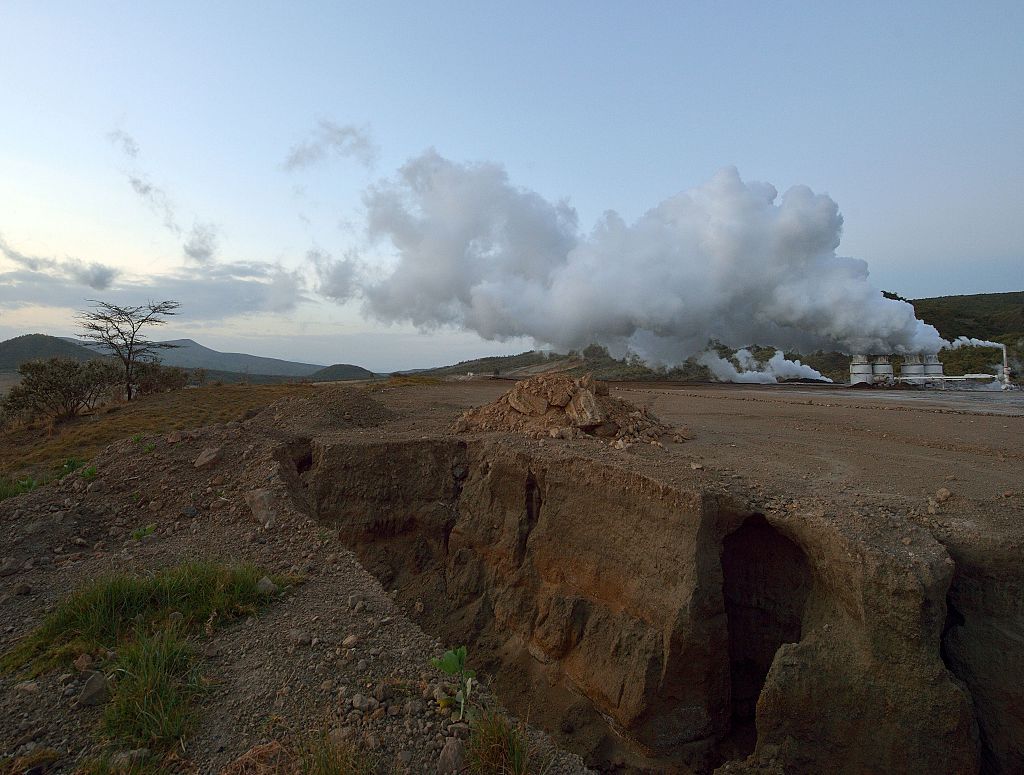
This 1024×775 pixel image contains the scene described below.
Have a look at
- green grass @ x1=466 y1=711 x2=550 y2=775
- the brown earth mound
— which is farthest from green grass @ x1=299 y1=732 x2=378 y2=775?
the brown earth mound

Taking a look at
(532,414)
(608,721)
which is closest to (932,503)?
(608,721)

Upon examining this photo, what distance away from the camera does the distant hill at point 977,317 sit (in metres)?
46.6

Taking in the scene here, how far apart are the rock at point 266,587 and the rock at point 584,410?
19.2ft

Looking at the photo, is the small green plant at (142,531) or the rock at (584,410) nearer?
the small green plant at (142,531)

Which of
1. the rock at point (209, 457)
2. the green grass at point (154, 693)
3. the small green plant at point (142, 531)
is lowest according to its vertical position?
the green grass at point (154, 693)

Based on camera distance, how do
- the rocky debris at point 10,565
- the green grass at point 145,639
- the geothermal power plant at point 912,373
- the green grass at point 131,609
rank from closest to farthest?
1. the green grass at point 145,639
2. the green grass at point 131,609
3. the rocky debris at point 10,565
4. the geothermal power plant at point 912,373

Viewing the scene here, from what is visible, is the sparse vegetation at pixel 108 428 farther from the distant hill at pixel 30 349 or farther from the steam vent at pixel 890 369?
the distant hill at pixel 30 349

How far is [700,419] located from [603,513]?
8.50m

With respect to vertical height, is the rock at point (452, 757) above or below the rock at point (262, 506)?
below

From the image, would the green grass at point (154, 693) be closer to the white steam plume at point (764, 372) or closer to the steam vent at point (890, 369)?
the white steam plume at point (764, 372)

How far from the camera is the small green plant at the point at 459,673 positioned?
3870 mm

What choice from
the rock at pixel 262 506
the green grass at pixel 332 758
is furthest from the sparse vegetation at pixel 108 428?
the green grass at pixel 332 758

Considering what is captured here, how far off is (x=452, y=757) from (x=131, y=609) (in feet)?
11.0

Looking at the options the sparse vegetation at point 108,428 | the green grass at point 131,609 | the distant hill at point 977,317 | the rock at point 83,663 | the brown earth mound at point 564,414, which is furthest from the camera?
the distant hill at point 977,317
